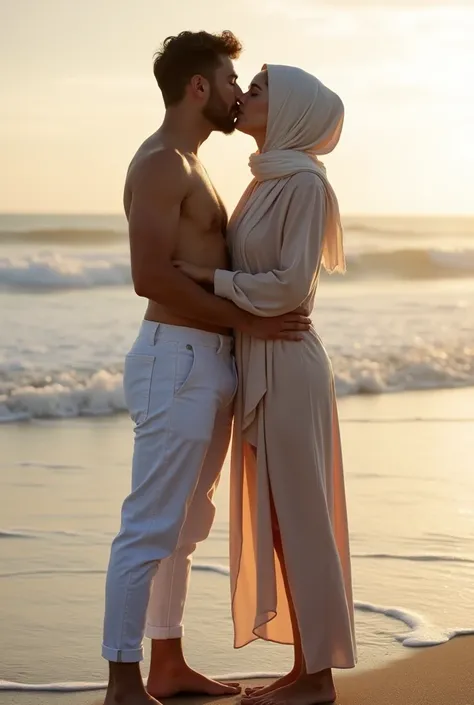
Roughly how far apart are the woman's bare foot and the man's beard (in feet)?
5.61

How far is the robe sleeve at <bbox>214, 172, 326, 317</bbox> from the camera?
4227 millimetres

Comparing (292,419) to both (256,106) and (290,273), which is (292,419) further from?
(256,106)

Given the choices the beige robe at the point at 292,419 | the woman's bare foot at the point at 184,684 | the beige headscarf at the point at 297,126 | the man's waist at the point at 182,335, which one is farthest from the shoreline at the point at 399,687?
the beige headscarf at the point at 297,126

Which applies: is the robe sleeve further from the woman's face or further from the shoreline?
the shoreline

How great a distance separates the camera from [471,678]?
442 cm

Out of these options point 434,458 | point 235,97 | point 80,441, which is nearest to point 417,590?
point 235,97

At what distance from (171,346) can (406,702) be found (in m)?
1.28

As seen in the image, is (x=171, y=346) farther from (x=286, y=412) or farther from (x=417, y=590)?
(x=417, y=590)

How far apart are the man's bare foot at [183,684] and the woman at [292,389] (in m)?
0.13

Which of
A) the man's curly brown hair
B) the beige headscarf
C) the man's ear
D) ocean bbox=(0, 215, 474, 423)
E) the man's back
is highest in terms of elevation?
the man's curly brown hair

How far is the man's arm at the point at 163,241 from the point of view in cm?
420

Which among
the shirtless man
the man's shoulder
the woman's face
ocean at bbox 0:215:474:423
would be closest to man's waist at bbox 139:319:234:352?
the shirtless man

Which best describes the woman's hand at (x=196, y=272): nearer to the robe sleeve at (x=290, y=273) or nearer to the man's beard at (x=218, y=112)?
the robe sleeve at (x=290, y=273)

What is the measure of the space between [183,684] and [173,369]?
99cm
